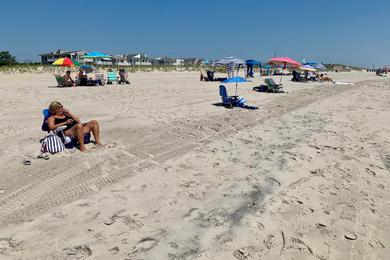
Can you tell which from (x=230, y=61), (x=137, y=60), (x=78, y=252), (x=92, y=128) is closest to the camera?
(x=78, y=252)

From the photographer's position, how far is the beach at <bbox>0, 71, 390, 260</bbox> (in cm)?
303

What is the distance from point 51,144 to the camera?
5.41 metres

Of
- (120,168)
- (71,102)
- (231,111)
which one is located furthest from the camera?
(71,102)

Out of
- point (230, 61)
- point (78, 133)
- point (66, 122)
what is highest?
point (230, 61)

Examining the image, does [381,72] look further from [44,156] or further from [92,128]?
[44,156]

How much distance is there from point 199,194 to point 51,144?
2.93 metres

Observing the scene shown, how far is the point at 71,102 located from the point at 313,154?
8.90 m

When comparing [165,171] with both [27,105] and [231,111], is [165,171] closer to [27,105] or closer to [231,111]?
[231,111]

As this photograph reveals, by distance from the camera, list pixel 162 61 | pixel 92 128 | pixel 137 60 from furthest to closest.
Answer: pixel 162 61 < pixel 137 60 < pixel 92 128

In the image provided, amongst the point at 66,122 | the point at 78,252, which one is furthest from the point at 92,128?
the point at 78,252

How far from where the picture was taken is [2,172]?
15.3 ft

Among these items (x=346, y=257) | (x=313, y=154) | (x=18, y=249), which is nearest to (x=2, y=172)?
(x=18, y=249)

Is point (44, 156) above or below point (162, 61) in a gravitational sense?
below

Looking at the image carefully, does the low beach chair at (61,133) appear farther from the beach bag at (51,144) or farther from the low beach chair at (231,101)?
the low beach chair at (231,101)
